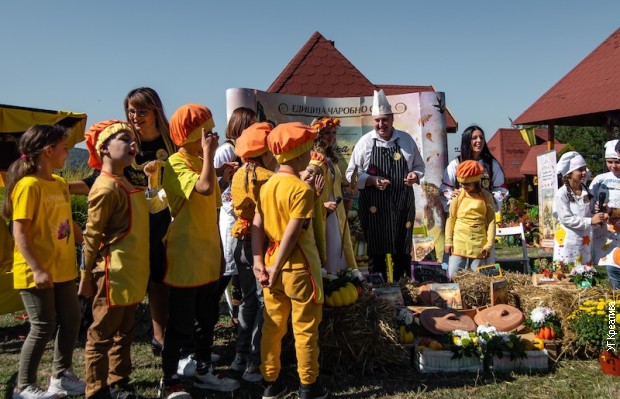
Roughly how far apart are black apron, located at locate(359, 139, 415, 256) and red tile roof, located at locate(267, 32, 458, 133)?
3638mm

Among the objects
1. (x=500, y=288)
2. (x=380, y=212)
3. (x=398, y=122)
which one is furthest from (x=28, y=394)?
(x=398, y=122)

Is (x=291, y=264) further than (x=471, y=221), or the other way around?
(x=471, y=221)

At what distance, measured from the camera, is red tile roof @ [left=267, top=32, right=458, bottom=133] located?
9250 mm

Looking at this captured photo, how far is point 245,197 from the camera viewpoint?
12.3 ft

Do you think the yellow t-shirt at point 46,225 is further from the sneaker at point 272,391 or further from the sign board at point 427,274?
the sign board at point 427,274

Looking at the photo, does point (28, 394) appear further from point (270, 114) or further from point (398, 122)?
point (398, 122)

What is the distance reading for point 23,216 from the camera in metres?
3.39

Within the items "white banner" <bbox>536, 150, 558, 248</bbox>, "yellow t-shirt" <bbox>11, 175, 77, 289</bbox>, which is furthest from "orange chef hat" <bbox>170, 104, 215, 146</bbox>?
"white banner" <bbox>536, 150, 558, 248</bbox>

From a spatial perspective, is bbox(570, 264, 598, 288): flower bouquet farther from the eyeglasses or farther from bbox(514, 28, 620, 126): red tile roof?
bbox(514, 28, 620, 126): red tile roof

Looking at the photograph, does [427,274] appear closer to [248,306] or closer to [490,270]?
[490,270]

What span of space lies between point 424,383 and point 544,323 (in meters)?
1.27

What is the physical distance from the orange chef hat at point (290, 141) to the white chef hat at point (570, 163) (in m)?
3.61

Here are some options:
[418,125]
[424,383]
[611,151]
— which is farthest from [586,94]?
[424,383]

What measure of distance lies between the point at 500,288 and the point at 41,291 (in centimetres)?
397
